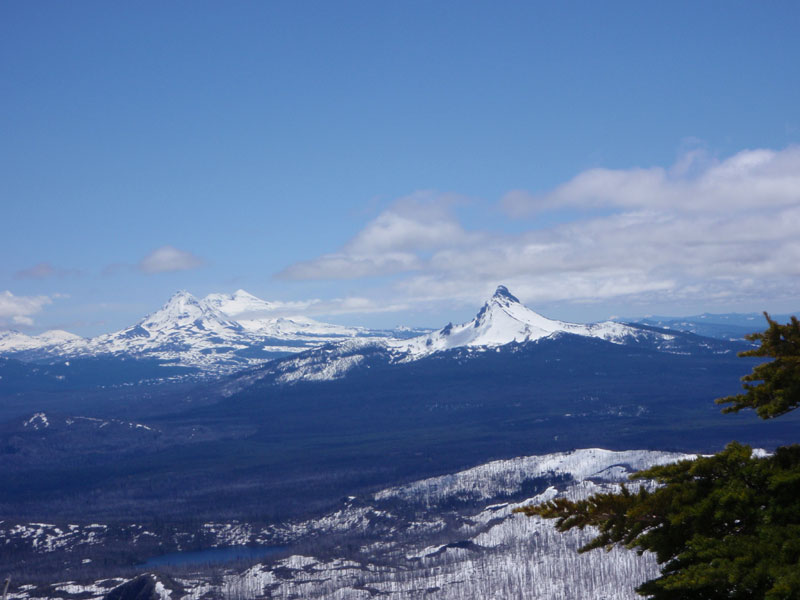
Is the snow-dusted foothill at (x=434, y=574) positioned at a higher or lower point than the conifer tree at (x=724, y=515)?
lower

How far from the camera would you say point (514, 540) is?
175500 mm

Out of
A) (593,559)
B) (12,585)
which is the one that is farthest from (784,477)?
(12,585)

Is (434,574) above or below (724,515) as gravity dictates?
below

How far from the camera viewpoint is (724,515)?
22734 mm

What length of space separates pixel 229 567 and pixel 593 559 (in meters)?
82.8

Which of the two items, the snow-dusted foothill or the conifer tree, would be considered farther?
the snow-dusted foothill

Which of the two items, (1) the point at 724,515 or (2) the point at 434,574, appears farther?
(2) the point at 434,574

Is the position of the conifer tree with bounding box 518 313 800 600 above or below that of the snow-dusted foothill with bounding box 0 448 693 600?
above

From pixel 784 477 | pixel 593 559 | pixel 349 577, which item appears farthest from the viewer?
pixel 349 577

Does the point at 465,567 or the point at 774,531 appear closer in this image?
the point at 774,531

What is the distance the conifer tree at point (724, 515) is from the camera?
20375 millimetres

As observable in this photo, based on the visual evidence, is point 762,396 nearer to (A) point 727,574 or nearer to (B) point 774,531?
(B) point 774,531

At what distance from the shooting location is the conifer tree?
20.4 meters

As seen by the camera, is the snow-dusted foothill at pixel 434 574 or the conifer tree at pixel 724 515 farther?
the snow-dusted foothill at pixel 434 574
